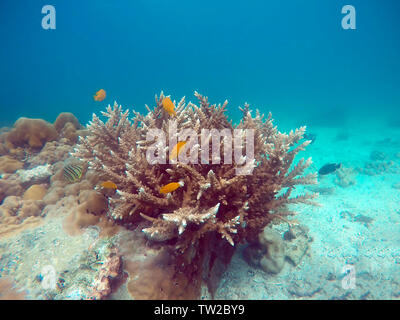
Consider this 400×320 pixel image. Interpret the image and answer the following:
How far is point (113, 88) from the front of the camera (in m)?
76.2

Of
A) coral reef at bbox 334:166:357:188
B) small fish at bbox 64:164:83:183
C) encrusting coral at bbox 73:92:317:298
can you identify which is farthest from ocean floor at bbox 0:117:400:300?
coral reef at bbox 334:166:357:188

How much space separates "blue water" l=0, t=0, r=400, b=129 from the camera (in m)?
68.2

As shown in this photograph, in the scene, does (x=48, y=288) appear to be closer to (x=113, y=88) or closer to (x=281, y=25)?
(x=113, y=88)

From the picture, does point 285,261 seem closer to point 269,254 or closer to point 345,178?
point 269,254

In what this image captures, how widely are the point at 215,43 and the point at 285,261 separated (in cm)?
10997

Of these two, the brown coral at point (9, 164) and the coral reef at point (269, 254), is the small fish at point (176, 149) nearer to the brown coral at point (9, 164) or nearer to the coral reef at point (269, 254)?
the coral reef at point (269, 254)

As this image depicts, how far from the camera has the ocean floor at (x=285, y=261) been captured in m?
2.40

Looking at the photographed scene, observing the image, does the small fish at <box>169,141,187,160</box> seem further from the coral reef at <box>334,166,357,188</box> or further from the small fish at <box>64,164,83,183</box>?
the coral reef at <box>334,166,357,188</box>

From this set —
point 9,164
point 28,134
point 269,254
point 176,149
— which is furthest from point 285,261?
point 28,134

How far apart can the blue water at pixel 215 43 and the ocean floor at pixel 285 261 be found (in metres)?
58.4

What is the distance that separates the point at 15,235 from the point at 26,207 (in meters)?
0.70

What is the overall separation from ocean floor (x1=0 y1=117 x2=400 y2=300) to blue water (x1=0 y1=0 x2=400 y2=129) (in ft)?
191

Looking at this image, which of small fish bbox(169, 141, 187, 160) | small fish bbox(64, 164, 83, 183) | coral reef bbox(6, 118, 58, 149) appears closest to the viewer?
small fish bbox(169, 141, 187, 160)

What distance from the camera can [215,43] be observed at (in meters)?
96.6
